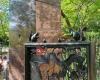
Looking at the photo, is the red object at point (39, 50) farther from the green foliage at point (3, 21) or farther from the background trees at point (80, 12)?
the green foliage at point (3, 21)

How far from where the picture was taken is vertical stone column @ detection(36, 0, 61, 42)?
25.0 ft

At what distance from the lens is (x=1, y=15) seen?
100ft

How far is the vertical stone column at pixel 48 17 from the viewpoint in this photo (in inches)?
299

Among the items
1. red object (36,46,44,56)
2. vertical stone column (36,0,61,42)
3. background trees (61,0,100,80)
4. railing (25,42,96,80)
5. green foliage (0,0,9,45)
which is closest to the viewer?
railing (25,42,96,80)

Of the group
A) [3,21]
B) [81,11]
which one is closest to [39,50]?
[81,11]

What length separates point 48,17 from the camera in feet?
25.3

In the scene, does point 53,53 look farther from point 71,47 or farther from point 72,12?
point 72,12

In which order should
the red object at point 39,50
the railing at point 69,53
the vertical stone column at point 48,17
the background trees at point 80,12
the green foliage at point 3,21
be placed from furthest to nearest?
the green foliage at point 3,21 < the background trees at point 80,12 < the vertical stone column at point 48,17 < the red object at point 39,50 < the railing at point 69,53

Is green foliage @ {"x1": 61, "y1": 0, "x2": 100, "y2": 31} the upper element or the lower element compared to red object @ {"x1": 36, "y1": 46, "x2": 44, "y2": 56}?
upper

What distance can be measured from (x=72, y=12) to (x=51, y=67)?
1885 centimetres

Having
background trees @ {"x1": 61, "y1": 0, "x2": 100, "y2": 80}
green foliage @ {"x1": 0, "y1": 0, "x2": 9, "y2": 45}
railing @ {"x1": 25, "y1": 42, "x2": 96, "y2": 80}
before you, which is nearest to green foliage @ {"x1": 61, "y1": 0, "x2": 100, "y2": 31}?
background trees @ {"x1": 61, "y1": 0, "x2": 100, "y2": 80}

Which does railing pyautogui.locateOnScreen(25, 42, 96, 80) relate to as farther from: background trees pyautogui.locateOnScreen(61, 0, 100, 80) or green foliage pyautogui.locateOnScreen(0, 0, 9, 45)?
green foliage pyautogui.locateOnScreen(0, 0, 9, 45)

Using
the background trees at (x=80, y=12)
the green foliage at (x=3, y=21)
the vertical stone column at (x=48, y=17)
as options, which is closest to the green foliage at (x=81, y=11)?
the background trees at (x=80, y=12)

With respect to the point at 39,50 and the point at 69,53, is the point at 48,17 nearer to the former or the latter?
the point at 39,50
